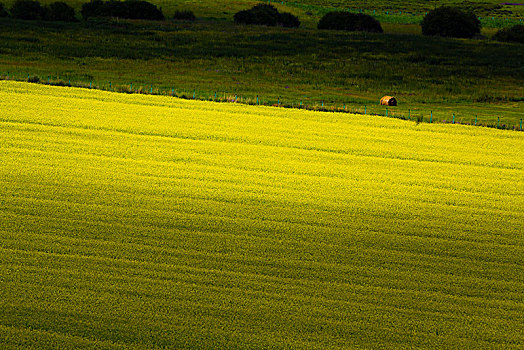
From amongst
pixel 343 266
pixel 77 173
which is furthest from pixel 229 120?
pixel 343 266

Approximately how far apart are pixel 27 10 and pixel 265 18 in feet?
78.2

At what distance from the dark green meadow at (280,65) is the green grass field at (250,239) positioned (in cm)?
1010

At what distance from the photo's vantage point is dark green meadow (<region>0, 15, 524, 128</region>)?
3797cm

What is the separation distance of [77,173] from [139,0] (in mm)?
63946

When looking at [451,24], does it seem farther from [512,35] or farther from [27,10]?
[27,10]

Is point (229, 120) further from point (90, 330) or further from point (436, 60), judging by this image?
point (436, 60)

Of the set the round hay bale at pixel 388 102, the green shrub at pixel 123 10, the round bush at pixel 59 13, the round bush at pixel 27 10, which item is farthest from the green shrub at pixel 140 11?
the round hay bale at pixel 388 102

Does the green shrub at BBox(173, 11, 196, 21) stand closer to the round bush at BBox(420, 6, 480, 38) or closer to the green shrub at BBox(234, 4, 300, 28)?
the green shrub at BBox(234, 4, 300, 28)

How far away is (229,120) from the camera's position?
24938 millimetres

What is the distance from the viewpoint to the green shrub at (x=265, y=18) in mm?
76500

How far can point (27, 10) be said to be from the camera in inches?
2704

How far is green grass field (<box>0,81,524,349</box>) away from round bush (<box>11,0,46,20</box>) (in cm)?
4863

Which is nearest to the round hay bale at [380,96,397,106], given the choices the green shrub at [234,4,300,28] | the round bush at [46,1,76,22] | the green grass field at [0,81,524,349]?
the green grass field at [0,81,524,349]

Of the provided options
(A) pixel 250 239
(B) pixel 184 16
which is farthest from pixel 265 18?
(A) pixel 250 239
